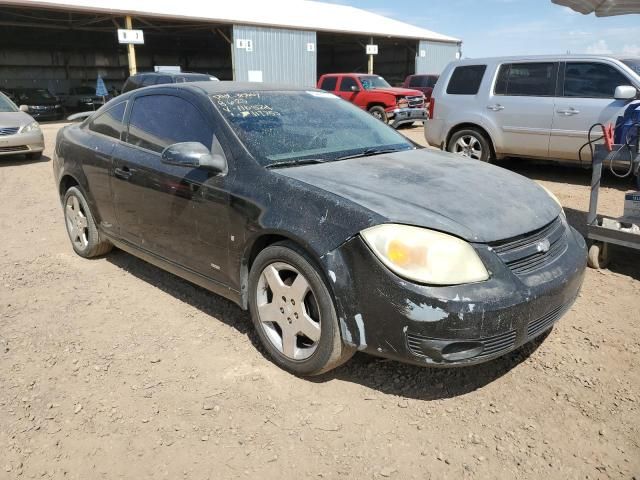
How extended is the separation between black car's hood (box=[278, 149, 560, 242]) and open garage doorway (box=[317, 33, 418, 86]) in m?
32.5

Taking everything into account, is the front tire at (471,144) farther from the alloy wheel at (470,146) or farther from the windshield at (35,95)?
the windshield at (35,95)

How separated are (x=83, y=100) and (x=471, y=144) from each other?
22518 millimetres

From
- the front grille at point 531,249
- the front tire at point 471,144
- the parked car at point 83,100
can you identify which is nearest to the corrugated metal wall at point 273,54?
the parked car at point 83,100

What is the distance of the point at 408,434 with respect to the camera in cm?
250

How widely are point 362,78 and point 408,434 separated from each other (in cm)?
1624

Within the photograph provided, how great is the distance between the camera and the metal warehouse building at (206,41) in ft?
75.5

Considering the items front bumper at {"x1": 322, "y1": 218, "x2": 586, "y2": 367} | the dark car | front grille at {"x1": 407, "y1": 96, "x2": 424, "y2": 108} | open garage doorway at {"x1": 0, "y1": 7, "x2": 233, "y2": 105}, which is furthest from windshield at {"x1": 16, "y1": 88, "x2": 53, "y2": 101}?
front bumper at {"x1": 322, "y1": 218, "x2": 586, "y2": 367}

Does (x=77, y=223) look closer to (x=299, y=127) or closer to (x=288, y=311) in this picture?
(x=299, y=127)

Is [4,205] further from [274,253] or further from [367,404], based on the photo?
[367,404]

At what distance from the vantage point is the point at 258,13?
26391 millimetres

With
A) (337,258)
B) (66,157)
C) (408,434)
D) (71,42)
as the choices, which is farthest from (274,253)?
(71,42)

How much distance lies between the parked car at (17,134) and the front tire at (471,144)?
8259 millimetres

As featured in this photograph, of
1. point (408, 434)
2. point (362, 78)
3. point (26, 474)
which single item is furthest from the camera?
point (362, 78)

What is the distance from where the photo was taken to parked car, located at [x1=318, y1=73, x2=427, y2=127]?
1627 centimetres
